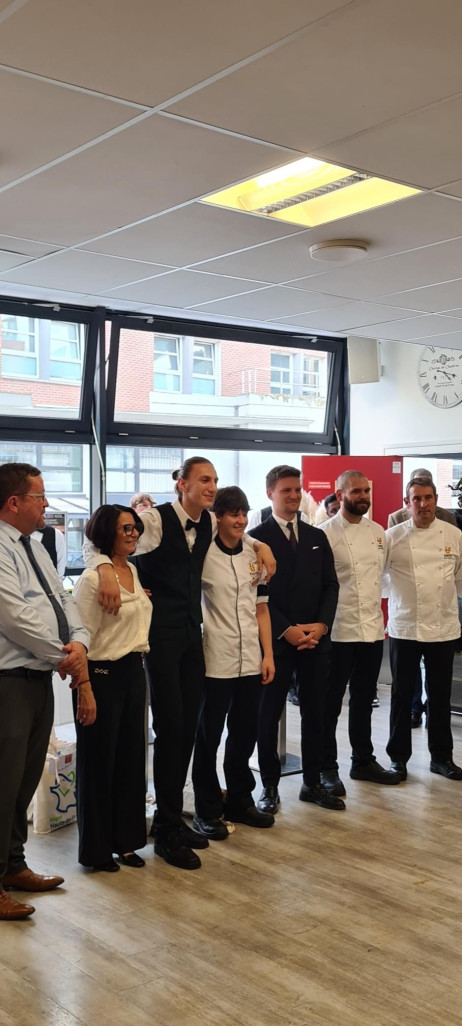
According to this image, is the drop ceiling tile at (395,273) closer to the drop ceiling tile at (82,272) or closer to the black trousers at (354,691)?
the drop ceiling tile at (82,272)

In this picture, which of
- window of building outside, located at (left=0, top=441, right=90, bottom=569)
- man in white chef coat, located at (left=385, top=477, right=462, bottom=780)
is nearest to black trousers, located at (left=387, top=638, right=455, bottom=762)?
man in white chef coat, located at (left=385, top=477, right=462, bottom=780)

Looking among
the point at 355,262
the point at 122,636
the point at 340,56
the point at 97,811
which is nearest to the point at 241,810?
the point at 97,811

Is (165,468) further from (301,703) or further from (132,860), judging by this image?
(132,860)

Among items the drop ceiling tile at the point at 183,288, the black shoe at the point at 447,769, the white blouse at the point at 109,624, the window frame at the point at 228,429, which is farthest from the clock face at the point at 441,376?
the white blouse at the point at 109,624

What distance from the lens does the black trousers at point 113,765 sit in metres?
3.71

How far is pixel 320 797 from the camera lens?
4.65 m

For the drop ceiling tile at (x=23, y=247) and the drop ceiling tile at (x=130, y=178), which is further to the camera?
the drop ceiling tile at (x=23, y=247)

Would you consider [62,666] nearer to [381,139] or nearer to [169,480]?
[381,139]

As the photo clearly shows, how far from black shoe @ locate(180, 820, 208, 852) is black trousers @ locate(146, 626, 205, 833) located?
100 millimetres

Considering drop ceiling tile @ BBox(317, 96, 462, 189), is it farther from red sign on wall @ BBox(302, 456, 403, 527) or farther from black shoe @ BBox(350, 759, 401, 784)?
red sign on wall @ BBox(302, 456, 403, 527)

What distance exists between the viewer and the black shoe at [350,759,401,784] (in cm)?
499

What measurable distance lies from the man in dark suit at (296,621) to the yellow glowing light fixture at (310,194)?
45.0 inches

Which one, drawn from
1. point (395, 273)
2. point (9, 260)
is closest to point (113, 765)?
point (9, 260)

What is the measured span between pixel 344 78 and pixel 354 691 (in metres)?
3.09
